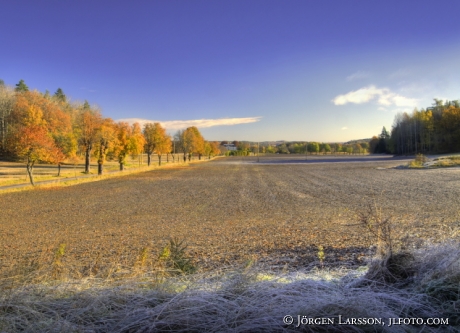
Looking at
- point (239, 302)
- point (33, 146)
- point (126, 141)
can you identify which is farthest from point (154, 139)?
point (239, 302)

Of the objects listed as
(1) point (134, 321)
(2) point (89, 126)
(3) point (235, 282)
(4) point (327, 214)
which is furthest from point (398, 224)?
(2) point (89, 126)

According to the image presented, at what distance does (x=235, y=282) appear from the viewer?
3311mm

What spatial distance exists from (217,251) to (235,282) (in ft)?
15.1

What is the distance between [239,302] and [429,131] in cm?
11516

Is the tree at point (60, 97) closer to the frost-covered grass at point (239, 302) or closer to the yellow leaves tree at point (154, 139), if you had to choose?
the yellow leaves tree at point (154, 139)

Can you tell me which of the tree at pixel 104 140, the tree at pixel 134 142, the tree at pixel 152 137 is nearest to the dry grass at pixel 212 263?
the tree at pixel 104 140

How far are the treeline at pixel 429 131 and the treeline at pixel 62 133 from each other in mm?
81327

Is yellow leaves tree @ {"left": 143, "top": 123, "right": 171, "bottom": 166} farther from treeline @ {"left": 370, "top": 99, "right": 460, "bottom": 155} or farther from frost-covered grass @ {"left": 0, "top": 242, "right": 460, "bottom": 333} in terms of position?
treeline @ {"left": 370, "top": 99, "right": 460, "bottom": 155}

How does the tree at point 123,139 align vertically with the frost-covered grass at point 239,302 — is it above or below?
above

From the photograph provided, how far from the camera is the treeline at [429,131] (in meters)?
89.4

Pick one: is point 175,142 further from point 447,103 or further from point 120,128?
point 447,103

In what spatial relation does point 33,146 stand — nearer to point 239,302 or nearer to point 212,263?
point 212,263

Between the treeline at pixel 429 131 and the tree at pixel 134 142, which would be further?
the treeline at pixel 429 131

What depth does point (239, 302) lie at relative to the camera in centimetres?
293
